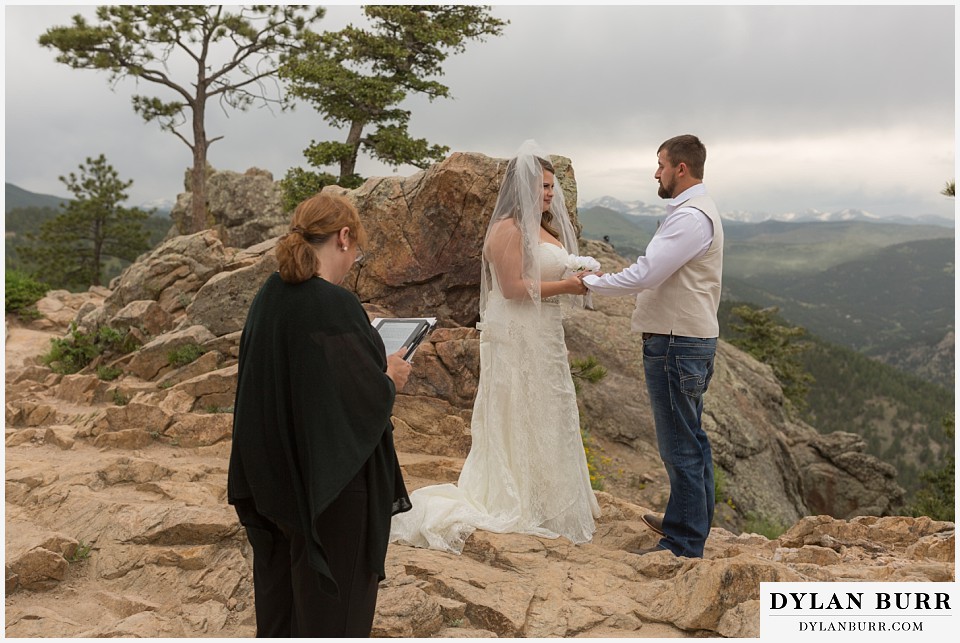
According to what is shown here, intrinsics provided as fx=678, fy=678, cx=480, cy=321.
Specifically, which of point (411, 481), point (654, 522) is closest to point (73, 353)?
point (411, 481)

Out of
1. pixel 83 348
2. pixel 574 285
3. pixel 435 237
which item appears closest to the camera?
pixel 574 285

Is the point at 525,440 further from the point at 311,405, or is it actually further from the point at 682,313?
the point at 311,405

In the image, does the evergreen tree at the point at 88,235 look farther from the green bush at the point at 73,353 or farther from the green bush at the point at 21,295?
the green bush at the point at 73,353

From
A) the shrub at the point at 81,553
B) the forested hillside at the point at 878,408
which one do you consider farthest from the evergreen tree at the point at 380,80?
the forested hillside at the point at 878,408

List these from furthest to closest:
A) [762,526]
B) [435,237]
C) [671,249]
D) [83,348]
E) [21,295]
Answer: [21,295], [83,348], [762,526], [435,237], [671,249]

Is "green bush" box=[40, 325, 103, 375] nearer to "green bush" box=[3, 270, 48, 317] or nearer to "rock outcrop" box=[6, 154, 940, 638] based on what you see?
"rock outcrop" box=[6, 154, 940, 638]

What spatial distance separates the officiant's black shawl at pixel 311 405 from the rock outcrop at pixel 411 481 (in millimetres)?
1469

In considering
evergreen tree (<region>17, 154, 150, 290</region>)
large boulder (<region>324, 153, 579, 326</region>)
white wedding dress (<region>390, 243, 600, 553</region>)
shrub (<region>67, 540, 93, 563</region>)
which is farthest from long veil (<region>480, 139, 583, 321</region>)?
evergreen tree (<region>17, 154, 150, 290</region>)

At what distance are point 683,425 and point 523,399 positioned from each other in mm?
1303

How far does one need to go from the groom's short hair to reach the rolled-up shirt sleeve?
0.36 meters

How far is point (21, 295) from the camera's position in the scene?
17.8 m

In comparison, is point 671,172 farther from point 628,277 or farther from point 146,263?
point 146,263

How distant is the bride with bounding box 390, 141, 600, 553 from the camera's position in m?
5.49

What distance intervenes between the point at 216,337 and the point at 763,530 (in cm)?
846
